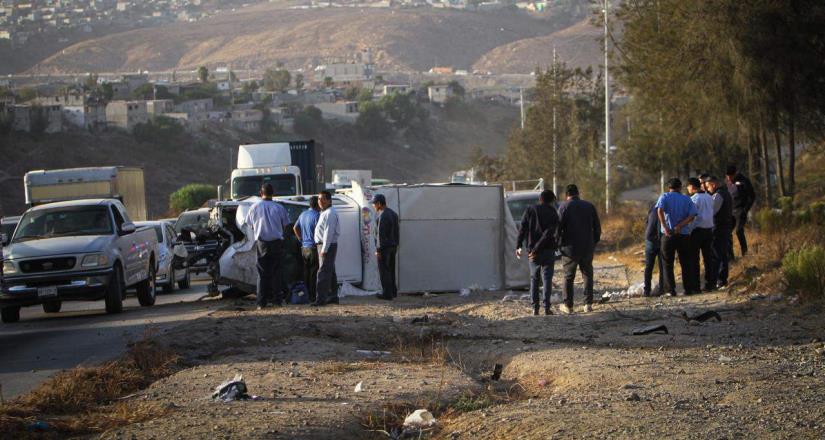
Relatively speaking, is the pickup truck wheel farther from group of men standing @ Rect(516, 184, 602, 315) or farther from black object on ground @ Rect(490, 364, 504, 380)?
black object on ground @ Rect(490, 364, 504, 380)

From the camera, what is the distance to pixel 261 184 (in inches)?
1313

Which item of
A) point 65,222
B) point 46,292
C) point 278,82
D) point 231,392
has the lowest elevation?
point 46,292

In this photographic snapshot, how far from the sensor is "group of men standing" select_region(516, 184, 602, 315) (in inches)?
640

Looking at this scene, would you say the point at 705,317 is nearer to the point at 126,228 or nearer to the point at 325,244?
the point at 325,244

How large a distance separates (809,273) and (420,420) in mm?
8019

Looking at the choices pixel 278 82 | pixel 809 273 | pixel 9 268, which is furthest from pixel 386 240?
pixel 278 82

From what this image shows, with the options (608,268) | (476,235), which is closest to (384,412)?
(476,235)

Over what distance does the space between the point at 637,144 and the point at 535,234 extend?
23053 mm

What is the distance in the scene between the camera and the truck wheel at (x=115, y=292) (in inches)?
785

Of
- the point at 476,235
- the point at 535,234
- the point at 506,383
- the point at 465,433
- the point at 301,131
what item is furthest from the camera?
the point at 301,131

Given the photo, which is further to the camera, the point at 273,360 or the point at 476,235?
the point at 476,235

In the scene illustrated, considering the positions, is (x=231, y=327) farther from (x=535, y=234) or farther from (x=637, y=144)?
(x=637, y=144)

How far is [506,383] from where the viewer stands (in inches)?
455

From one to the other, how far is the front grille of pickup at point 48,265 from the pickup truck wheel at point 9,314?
933mm
